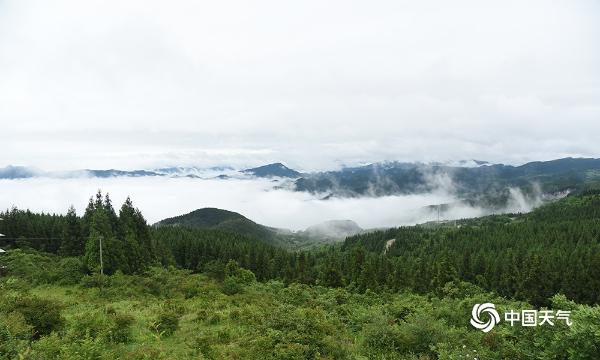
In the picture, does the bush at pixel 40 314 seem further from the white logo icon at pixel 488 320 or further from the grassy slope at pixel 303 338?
the white logo icon at pixel 488 320

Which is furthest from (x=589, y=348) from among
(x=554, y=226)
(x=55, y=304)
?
(x=554, y=226)

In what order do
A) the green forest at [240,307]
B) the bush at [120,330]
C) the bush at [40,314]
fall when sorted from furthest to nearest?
the bush at [120,330] → the bush at [40,314] → the green forest at [240,307]

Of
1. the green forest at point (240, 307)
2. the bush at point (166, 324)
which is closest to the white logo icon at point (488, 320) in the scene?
the green forest at point (240, 307)

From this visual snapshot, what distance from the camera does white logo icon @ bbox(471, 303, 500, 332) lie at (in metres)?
18.6

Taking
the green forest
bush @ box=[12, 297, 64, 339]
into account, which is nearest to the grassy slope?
the green forest

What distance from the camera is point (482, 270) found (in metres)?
103

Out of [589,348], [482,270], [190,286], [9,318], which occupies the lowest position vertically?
[482,270]

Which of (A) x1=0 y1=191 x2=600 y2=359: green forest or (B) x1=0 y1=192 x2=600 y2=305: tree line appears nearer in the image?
(A) x1=0 y1=191 x2=600 y2=359: green forest

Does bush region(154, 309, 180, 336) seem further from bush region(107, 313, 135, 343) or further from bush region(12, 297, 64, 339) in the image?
bush region(12, 297, 64, 339)

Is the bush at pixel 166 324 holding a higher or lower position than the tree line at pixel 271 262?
higher

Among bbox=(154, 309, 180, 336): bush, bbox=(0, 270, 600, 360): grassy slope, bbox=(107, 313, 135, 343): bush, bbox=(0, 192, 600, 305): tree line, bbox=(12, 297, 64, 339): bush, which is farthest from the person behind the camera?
bbox=(0, 192, 600, 305): tree line

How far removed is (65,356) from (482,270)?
109m

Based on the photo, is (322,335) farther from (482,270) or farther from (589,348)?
(482,270)

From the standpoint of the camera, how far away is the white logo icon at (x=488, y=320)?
18.6 meters
